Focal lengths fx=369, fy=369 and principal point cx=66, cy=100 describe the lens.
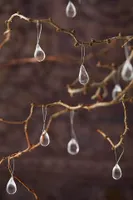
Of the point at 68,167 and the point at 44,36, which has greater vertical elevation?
the point at 44,36

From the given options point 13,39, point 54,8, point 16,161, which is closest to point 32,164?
point 16,161

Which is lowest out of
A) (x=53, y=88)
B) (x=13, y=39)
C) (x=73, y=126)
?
(x=73, y=126)

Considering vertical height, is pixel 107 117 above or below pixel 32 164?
above

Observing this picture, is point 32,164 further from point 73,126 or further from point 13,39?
point 13,39

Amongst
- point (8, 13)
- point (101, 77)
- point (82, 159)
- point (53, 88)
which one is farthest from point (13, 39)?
point (82, 159)

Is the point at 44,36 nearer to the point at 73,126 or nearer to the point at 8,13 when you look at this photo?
the point at 8,13

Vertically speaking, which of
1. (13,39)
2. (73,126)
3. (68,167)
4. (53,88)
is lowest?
(68,167)
